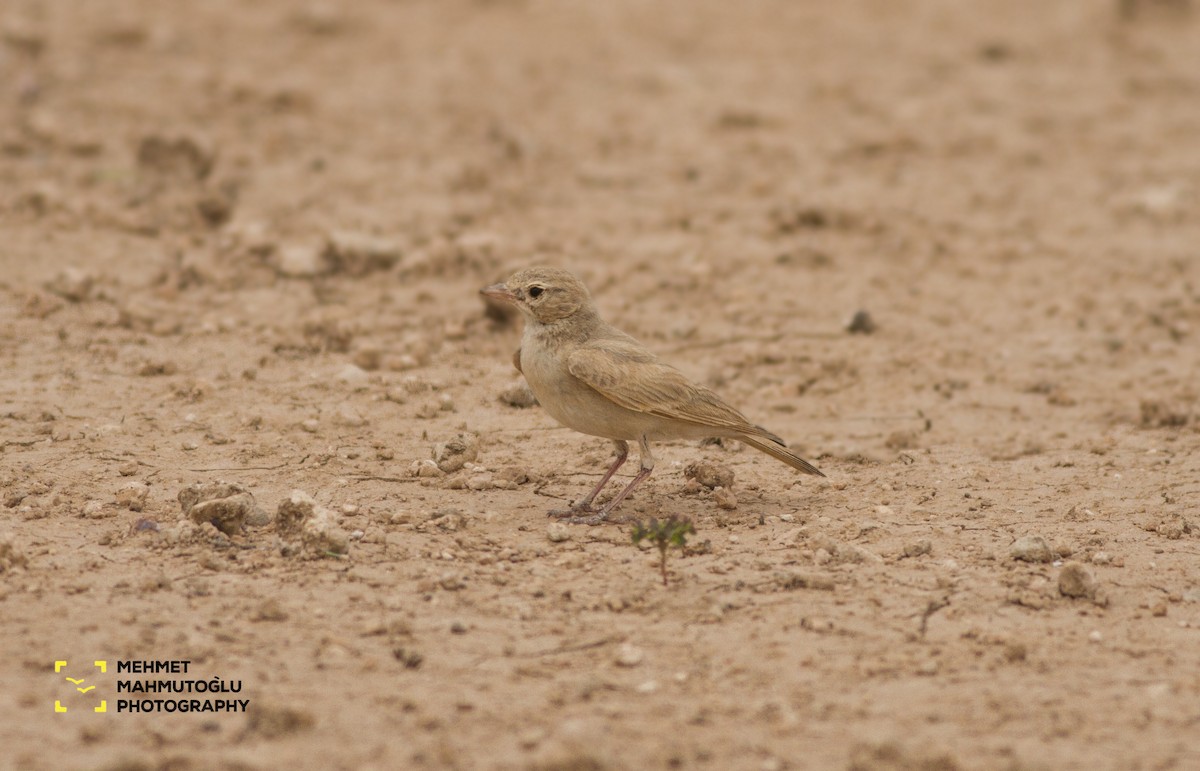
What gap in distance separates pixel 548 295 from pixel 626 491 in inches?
39.4

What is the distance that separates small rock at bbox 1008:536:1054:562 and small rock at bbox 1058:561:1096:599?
0.30 meters

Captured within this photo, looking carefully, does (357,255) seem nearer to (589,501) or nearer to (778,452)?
(589,501)

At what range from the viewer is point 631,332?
869 centimetres

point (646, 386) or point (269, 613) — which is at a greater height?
point (646, 386)

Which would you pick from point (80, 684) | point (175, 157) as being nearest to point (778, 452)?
point (80, 684)

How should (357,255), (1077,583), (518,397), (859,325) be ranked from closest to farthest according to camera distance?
1. (1077,583)
2. (518,397)
3. (859,325)
4. (357,255)

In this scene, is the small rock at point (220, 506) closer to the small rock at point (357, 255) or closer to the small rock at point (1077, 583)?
the small rock at point (1077, 583)

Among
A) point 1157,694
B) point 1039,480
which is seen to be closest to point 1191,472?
point 1039,480

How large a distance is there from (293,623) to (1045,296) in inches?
246

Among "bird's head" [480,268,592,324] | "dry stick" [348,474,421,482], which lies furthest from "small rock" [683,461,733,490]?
"dry stick" [348,474,421,482]

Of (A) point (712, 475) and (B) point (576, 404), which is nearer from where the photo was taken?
(B) point (576, 404)

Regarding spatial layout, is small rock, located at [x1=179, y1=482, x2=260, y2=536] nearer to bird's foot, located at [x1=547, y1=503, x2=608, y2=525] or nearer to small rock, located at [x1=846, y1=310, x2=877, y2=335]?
bird's foot, located at [x1=547, y1=503, x2=608, y2=525]

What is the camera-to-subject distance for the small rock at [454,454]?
6617 millimetres

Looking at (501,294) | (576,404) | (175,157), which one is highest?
(175,157)
